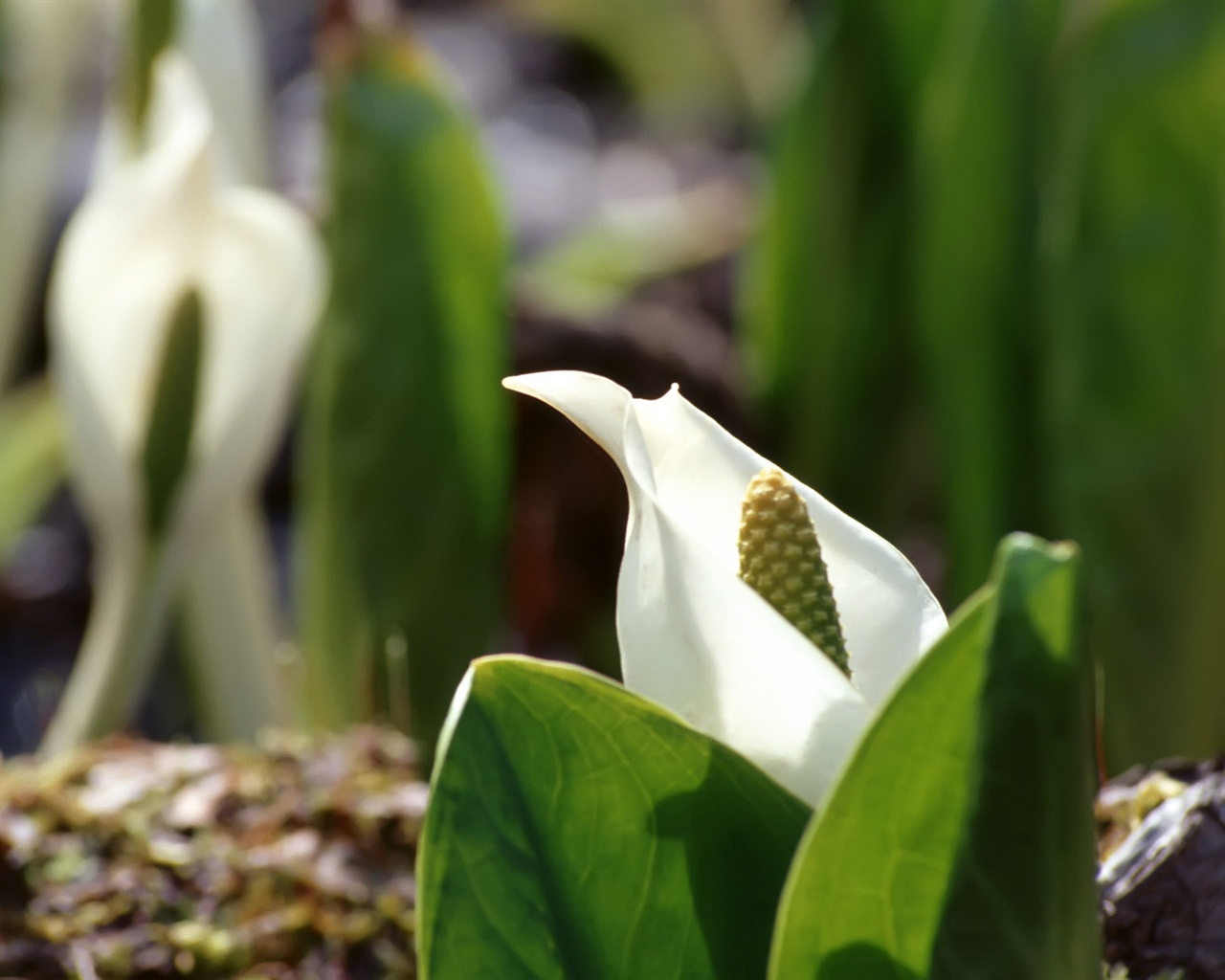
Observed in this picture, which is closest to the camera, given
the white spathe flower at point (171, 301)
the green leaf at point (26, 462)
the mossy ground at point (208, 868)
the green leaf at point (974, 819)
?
the green leaf at point (974, 819)

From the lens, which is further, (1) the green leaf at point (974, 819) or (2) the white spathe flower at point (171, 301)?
(2) the white spathe flower at point (171, 301)

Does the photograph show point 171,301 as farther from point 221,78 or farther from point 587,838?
point 587,838

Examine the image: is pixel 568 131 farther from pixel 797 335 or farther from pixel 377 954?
pixel 377 954

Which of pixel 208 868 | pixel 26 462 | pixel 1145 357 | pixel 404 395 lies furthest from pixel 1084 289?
pixel 26 462

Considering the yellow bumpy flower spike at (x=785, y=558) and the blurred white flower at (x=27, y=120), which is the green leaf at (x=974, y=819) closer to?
the yellow bumpy flower spike at (x=785, y=558)

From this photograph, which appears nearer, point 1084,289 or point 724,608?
point 724,608

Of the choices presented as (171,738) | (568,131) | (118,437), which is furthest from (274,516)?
(568,131)

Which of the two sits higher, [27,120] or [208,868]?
[27,120]

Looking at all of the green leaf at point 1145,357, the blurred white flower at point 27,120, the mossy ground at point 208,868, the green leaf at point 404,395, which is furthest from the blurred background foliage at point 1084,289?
the blurred white flower at point 27,120
